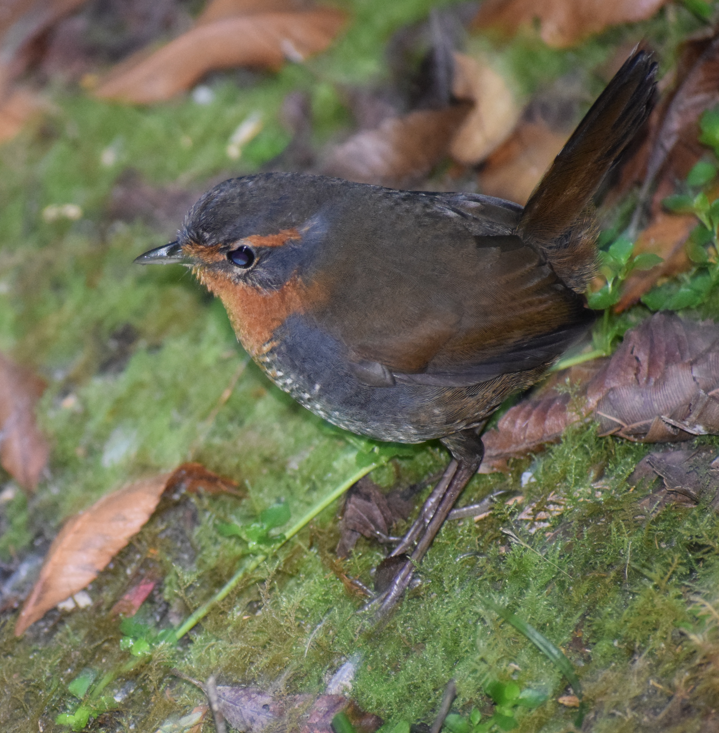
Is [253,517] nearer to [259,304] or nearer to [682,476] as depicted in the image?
[259,304]

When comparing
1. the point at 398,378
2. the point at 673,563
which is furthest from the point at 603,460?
the point at 398,378

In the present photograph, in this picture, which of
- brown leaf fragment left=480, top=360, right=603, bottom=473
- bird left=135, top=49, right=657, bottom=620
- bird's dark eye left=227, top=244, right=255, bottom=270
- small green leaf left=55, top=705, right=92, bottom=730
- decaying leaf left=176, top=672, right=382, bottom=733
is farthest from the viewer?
brown leaf fragment left=480, top=360, right=603, bottom=473

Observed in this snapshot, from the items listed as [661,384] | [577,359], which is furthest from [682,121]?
[661,384]

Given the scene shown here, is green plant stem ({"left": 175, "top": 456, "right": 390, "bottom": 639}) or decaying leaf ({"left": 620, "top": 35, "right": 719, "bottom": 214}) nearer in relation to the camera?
green plant stem ({"left": 175, "top": 456, "right": 390, "bottom": 639})

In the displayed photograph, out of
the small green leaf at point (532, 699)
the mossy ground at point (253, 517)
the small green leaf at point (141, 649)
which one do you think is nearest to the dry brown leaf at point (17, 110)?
the mossy ground at point (253, 517)

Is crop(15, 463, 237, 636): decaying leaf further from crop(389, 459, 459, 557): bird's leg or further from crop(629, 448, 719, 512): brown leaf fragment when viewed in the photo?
crop(629, 448, 719, 512): brown leaf fragment

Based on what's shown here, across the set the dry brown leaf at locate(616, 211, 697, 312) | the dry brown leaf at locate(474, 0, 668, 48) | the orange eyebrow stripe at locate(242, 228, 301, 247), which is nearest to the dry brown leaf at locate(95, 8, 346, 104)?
the dry brown leaf at locate(474, 0, 668, 48)

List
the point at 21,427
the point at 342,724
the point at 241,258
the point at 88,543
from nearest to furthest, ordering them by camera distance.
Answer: the point at 342,724
the point at 241,258
the point at 88,543
the point at 21,427
